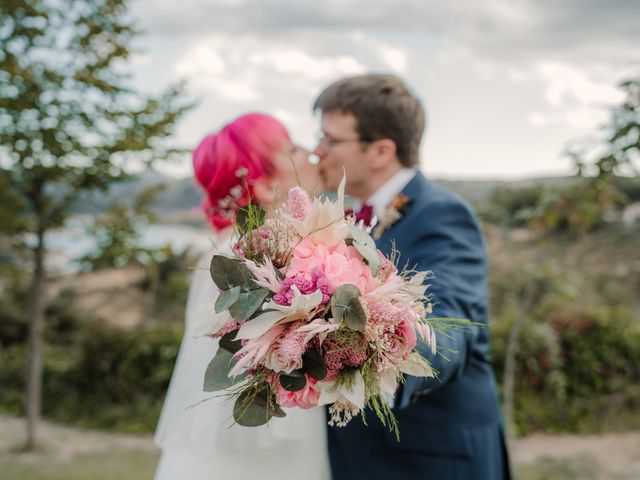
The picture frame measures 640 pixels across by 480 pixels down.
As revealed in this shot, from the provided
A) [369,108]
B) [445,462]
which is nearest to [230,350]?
[445,462]

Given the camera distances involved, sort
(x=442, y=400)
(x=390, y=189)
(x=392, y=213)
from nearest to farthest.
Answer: (x=442, y=400) < (x=392, y=213) < (x=390, y=189)

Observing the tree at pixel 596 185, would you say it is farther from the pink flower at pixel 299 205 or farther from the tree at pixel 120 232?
the tree at pixel 120 232

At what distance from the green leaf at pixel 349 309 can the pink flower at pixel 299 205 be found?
217 millimetres

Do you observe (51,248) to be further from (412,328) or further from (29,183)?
(412,328)

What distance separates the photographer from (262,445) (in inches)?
91.2

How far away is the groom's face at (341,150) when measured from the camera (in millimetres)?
2840

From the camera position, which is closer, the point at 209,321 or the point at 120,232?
the point at 209,321

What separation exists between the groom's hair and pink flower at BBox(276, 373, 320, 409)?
1500mm

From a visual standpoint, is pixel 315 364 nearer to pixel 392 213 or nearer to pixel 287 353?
pixel 287 353

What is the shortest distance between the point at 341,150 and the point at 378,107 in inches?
9.3

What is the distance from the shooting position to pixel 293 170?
2682 millimetres

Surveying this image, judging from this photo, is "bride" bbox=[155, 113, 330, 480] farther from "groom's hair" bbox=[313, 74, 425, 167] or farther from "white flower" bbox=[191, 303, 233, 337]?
"white flower" bbox=[191, 303, 233, 337]

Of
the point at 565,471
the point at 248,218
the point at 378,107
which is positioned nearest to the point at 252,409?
the point at 248,218

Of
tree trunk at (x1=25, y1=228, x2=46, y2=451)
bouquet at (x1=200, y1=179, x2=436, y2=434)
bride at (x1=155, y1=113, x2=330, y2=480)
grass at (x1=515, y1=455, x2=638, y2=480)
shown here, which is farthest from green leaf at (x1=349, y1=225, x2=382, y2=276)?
tree trunk at (x1=25, y1=228, x2=46, y2=451)
